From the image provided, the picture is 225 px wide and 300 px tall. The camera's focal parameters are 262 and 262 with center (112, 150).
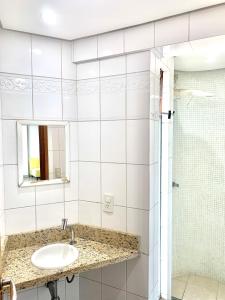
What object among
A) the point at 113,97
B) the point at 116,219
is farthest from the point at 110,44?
the point at 116,219

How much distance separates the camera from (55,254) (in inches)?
67.3

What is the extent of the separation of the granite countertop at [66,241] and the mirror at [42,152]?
37cm

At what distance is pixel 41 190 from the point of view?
1.79 metres

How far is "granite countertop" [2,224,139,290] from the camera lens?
138 centimetres

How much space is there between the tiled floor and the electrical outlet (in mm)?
1133

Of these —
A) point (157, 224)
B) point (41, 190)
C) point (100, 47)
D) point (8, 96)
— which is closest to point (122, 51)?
point (100, 47)

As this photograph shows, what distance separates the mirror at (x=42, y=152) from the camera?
1.71m

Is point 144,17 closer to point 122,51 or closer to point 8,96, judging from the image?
point 122,51

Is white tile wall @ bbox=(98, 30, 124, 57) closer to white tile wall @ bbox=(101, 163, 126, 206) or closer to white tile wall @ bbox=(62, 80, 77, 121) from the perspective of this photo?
white tile wall @ bbox=(62, 80, 77, 121)

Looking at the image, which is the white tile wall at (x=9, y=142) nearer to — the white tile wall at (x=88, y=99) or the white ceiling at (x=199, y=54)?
the white tile wall at (x=88, y=99)

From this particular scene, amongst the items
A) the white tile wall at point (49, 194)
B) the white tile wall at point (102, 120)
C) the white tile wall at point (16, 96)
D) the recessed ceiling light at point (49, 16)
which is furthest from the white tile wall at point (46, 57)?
the white tile wall at point (49, 194)

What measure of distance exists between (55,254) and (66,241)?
0.48 feet

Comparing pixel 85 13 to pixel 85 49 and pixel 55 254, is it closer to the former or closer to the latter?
pixel 85 49

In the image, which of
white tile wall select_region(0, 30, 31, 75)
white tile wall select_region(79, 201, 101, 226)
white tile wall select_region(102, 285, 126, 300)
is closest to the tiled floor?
white tile wall select_region(102, 285, 126, 300)
